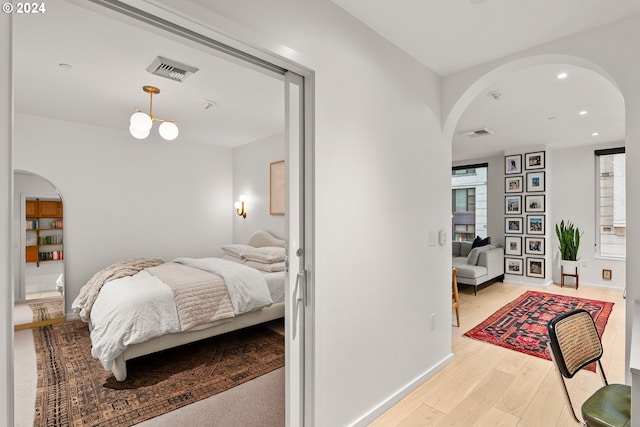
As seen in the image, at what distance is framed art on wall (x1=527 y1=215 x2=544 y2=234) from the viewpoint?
585 cm

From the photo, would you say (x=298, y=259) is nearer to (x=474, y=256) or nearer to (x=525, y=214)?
(x=474, y=256)

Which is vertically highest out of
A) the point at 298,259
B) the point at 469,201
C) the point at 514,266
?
the point at 469,201

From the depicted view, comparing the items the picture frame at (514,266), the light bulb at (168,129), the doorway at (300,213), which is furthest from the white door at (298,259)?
the picture frame at (514,266)

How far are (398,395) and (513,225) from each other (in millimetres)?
5206

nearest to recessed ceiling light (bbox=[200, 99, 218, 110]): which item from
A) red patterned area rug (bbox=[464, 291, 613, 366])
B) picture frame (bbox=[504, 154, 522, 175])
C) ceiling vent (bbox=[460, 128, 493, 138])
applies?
ceiling vent (bbox=[460, 128, 493, 138])

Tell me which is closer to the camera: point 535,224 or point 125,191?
point 125,191

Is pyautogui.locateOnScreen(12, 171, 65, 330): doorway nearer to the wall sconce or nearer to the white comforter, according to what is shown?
the white comforter

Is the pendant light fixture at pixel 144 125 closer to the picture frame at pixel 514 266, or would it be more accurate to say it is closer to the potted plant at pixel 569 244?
the picture frame at pixel 514 266

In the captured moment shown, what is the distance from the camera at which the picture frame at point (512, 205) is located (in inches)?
242

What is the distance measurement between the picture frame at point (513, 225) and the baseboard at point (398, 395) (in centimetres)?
436

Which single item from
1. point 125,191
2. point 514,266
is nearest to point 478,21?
point 125,191

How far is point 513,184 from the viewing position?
6.21m

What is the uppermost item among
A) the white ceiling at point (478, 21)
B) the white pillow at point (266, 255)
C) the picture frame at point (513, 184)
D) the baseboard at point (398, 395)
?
the white ceiling at point (478, 21)

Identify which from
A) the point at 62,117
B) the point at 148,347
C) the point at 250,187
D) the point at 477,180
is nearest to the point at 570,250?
the point at 477,180
